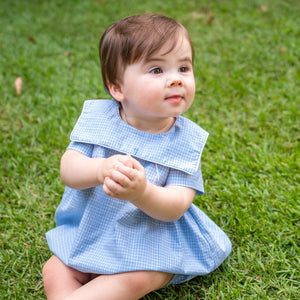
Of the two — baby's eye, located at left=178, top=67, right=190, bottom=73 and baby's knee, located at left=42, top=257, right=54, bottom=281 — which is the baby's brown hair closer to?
baby's eye, located at left=178, top=67, right=190, bottom=73

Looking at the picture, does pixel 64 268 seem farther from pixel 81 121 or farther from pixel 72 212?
pixel 81 121

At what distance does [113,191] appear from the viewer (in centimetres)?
121

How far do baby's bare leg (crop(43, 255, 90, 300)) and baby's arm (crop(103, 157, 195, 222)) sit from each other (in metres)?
0.41

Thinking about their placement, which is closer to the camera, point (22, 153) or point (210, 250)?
point (210, 250)

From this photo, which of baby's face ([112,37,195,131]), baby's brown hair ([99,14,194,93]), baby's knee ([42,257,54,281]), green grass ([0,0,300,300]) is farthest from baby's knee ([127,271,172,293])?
baby's brown hair ([99,14,194,93])

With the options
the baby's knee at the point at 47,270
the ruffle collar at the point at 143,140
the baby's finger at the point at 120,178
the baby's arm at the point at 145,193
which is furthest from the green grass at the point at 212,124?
the baby's finger at the point at 120,178

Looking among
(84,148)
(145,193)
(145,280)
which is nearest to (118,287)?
(145,280)

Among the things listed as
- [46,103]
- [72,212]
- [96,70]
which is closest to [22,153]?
[46,103]

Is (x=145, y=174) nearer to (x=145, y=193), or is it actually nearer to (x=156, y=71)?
(x=145, y=193)

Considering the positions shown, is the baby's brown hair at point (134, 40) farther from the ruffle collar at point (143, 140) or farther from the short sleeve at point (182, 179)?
the short sleeve at point (182, 179)

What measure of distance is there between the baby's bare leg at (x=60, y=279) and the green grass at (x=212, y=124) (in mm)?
132

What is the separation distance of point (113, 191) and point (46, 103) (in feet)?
5.76

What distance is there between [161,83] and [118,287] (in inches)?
28.2

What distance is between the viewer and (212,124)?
2559 millimetres
